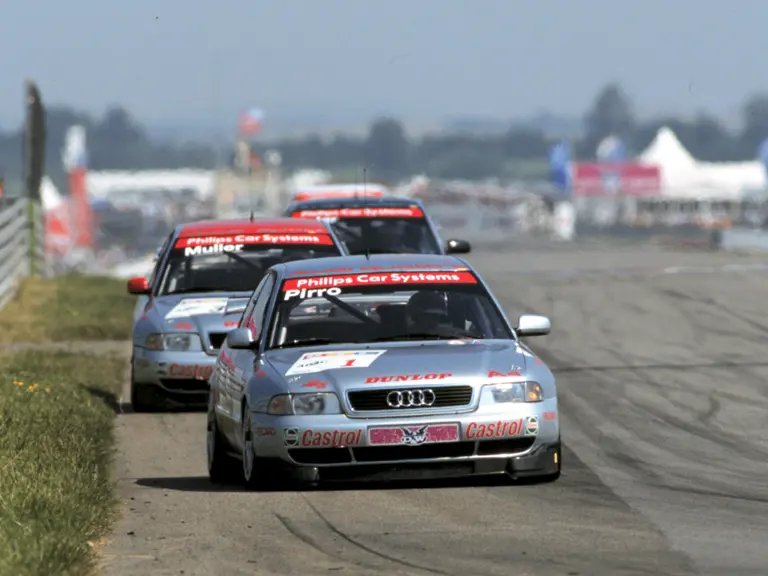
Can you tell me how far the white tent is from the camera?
13175 centimetres

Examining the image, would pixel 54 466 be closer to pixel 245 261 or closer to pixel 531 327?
pixel 531 327

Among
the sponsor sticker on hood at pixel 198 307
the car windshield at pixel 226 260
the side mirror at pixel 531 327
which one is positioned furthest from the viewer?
the car windshield at pixel 226 260

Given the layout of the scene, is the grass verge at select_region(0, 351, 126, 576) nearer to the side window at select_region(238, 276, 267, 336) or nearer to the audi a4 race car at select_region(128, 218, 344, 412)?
the audi a4 race car at select_region(128, 218, 344, 412)

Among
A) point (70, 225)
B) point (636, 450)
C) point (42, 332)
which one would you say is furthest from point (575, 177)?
point (636, 450)

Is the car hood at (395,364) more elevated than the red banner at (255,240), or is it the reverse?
the car hood at (395,364)

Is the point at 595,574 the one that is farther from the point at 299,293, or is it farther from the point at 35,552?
the point at 299,293

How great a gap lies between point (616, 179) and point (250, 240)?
120m

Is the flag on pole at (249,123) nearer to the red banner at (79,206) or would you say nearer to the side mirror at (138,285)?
the red banner at (79,206)

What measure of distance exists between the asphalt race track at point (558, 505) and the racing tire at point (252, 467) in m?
0.09

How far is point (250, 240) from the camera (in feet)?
50.8

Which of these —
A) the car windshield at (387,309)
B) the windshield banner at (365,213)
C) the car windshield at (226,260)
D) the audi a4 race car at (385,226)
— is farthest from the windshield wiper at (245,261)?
the windshield banner at (365,213)

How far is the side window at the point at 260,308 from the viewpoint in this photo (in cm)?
1094

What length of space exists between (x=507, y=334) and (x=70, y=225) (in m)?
126

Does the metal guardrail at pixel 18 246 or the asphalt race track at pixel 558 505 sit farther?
the metal guardrail at pixel 18 246
